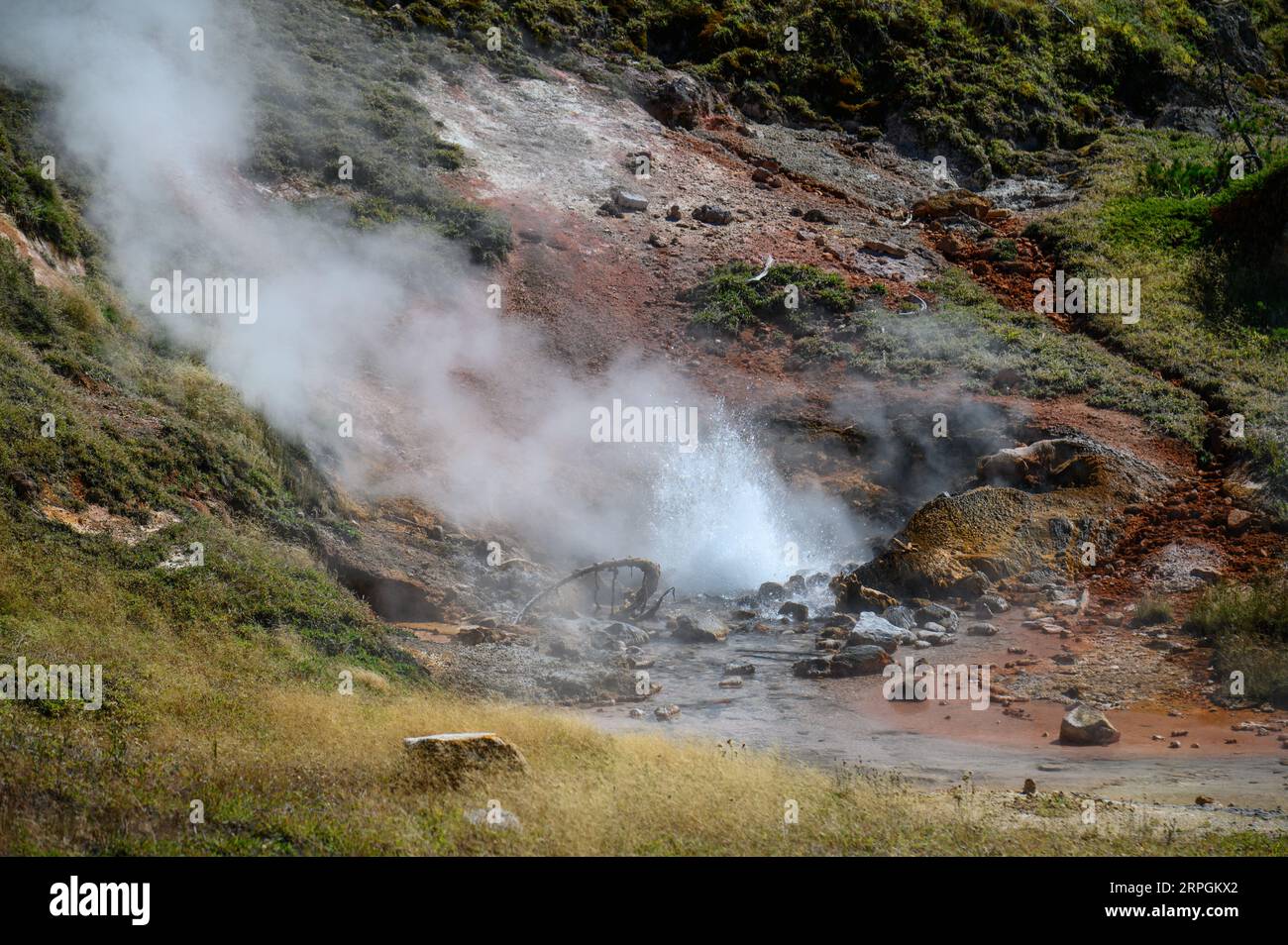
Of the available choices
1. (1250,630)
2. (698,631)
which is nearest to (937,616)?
(698,631)

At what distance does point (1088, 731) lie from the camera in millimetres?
9305

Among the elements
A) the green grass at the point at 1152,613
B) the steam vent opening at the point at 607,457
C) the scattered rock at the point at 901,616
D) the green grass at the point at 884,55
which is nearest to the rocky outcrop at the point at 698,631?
the steam vent opening at the point at 607,457

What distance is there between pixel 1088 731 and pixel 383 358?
42.3ft

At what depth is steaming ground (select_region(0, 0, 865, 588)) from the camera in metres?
15.9

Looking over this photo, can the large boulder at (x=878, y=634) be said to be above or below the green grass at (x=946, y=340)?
below

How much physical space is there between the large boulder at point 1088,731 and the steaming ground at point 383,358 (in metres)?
7.18

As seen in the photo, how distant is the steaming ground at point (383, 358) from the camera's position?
1588 cm

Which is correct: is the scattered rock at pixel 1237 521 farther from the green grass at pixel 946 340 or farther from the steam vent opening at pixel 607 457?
the green grass at pixel 946 340

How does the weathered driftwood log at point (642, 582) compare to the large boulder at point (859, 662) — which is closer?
the large boulder at point (859, 662)

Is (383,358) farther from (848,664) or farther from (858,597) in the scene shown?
(848,664)
